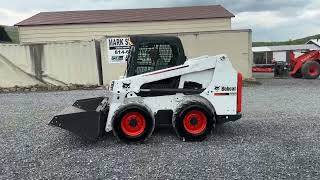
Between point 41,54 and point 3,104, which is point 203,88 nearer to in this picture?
point 3,104

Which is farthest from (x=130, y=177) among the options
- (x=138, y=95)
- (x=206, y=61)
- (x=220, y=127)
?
(x=220, y=127)

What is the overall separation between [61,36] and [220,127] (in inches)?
712

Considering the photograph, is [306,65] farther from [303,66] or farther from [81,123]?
[81,123]

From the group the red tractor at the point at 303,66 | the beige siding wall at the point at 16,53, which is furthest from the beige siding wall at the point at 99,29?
the beige siding wall at the point at 16,53

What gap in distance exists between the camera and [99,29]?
2562 centimetres

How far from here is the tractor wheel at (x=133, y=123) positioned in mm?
7930

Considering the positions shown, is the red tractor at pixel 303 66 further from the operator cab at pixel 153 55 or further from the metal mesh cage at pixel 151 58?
the metal mesh cage at pixel 151 58

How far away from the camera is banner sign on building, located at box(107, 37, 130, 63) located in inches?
745

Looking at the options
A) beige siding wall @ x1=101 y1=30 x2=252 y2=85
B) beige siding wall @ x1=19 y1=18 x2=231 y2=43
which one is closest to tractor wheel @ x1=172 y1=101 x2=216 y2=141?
beige siding wall @ x1=101 y1=30 x2=252 y2=85

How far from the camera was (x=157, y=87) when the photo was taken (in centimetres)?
830

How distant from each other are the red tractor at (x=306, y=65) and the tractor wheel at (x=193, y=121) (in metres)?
17.7

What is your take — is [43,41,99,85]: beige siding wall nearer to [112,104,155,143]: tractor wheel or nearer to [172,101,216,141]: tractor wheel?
[112,104,155,143]: tractor wheel

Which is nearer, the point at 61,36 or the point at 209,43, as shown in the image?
the point at 209,43

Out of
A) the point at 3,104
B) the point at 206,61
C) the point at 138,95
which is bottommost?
the point at 3,104
